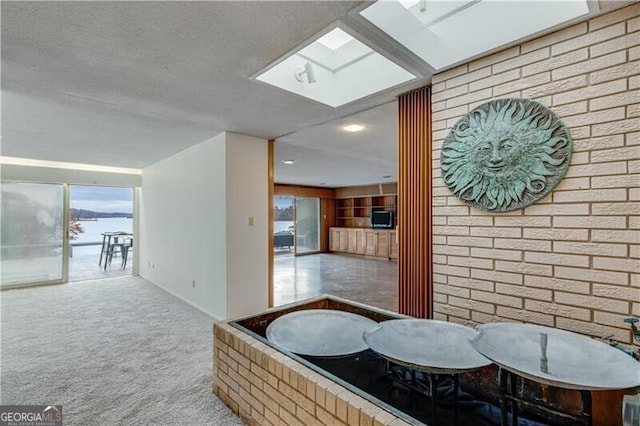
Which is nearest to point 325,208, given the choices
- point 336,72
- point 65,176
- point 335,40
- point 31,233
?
point 65,176

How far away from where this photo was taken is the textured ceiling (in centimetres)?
144

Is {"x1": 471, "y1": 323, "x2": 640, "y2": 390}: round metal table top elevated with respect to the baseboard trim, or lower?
elevated

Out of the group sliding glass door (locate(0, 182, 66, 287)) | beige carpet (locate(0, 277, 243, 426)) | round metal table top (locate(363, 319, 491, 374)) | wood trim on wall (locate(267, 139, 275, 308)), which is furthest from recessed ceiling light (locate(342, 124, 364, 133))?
sliding glass door (locate(0, 182, 66, 287))

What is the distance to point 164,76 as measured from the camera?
208 centimetres

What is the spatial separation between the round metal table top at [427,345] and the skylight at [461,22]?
166cm

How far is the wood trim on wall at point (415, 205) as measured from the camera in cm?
224

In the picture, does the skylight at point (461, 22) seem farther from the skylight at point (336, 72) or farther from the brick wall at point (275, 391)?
the brick wall at point (275, 391)

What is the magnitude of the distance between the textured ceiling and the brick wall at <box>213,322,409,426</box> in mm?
1723

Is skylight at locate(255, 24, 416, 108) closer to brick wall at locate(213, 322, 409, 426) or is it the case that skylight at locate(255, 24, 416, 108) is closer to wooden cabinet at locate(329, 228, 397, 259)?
brick wall at locate(213, 322, 409, 426)

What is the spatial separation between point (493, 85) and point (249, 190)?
2.82 metres

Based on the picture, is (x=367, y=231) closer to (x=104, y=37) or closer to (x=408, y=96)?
(x=408, y=96)

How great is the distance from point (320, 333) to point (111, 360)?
209 centimetres

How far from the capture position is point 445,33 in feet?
6.38

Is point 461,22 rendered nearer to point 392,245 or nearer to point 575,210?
point 575,210
